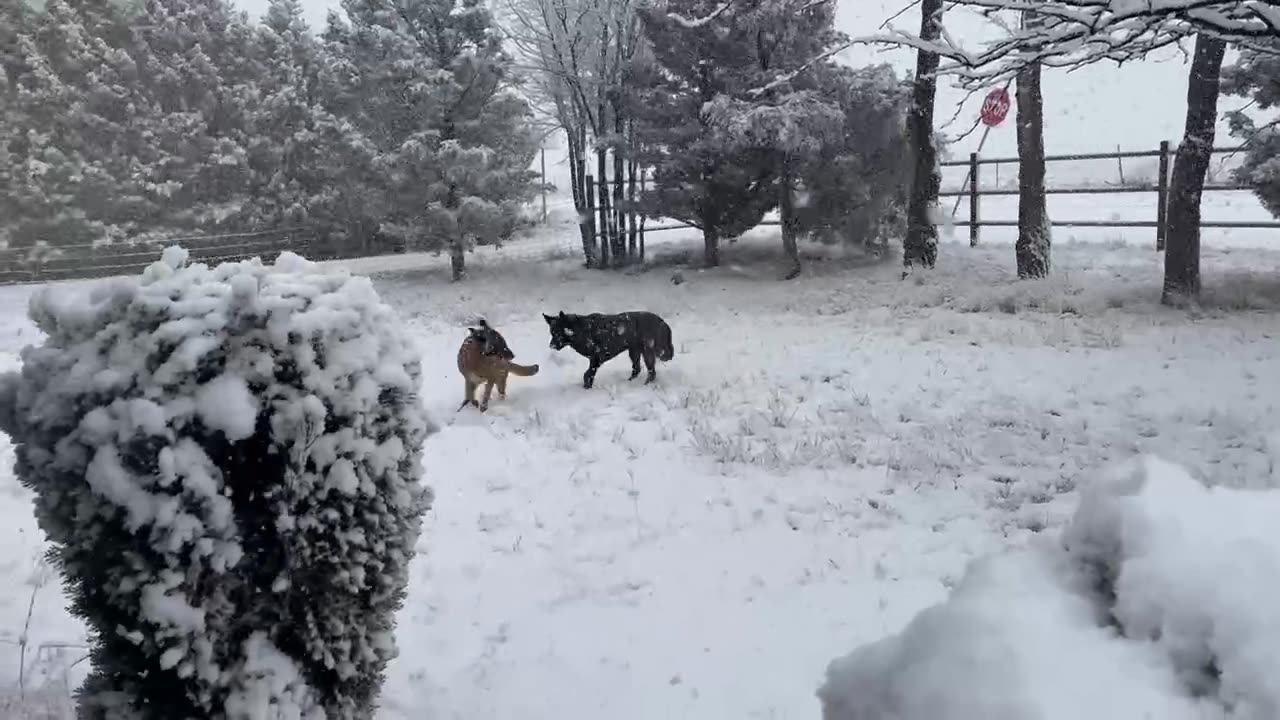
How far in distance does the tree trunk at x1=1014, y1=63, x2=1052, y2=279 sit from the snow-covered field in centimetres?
182

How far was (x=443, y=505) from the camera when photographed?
16.1 feet

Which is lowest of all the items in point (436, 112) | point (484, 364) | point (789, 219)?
point (484, 364)

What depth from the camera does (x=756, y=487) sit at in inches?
192

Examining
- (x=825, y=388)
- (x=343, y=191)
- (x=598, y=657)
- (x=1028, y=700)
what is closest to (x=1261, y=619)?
(x=1028, y=700)

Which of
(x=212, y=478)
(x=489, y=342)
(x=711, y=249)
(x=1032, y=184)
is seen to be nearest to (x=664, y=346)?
(x=489, y=342)

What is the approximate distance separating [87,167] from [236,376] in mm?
8191

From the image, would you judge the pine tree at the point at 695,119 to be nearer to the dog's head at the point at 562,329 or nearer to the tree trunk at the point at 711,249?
the tree trunk at the point at 711,249

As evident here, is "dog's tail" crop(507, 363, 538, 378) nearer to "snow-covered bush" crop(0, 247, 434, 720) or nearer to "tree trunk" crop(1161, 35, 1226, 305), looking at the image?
"snow-covered bush" crop(0, 247, 434, 720)

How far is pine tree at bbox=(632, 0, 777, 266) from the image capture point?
47.1ft

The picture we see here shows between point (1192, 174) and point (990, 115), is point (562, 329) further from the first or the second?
point (990, 115)

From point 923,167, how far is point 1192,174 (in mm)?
→ 4315

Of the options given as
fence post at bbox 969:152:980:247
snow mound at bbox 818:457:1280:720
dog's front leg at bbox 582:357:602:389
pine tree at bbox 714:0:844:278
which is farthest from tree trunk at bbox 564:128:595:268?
snow mound at bbox 818:457:1280:720

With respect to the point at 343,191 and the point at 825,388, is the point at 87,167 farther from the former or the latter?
the point at 825,388

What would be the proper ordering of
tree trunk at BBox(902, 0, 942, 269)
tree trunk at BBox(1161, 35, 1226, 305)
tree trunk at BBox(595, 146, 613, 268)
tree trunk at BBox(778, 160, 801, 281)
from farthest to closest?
1. tree trunk at BBox(595, 146, 613, 268)
2. tree trunk at BBox(778, 160, 801, 281)
3. tree trunk at BBox(902, 0, 942, 269)
4. tree trunk at BBox(1161, 35, 1226, 305)
